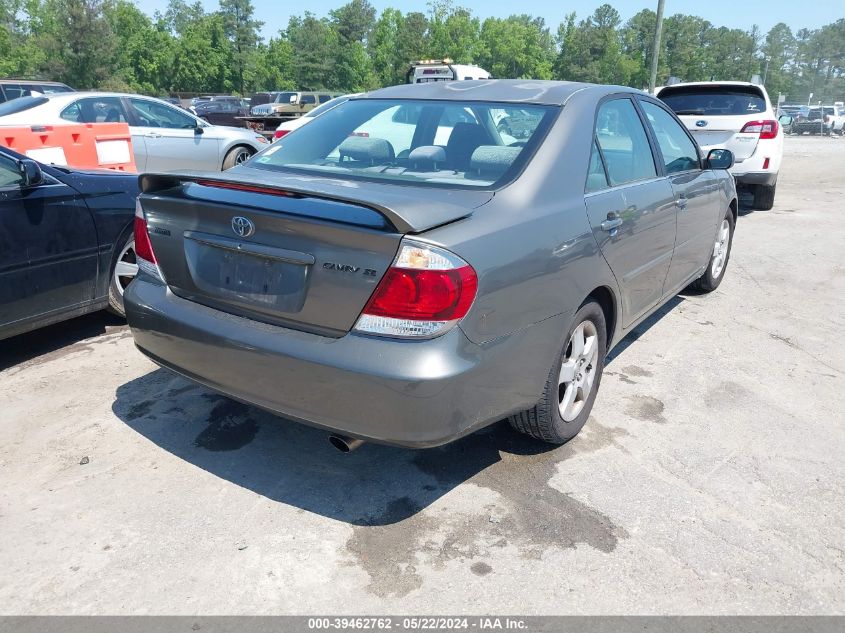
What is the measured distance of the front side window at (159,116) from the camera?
10383 millimetres

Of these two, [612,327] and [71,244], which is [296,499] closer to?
[612,327]

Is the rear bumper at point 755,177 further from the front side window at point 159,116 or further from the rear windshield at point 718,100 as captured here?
the front side window at point 159,116

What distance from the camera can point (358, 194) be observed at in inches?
106

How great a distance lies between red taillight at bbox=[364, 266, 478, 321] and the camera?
2396 mm

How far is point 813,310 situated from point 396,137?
4197mm

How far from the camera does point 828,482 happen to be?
10.4 feet

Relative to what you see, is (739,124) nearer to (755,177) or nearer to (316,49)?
(755,177)

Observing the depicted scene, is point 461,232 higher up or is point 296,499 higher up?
point 461,232

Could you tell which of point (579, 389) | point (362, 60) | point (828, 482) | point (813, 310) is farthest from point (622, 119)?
point (362, 60)

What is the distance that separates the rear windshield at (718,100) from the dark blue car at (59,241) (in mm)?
8252

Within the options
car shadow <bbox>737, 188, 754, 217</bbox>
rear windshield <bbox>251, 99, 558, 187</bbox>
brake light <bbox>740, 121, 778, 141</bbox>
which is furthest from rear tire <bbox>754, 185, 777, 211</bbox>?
rear windshield <bbox>251, 99, 558, 187</bbox>

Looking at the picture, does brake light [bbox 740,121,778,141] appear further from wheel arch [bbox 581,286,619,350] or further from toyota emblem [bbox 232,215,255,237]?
toyota emblem [bbox 232,215,255,237]

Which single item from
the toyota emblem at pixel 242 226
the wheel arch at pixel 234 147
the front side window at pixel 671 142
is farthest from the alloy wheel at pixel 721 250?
the wheel arch at pixel 234 147

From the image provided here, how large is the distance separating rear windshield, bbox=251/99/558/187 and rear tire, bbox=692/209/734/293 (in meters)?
3.27
